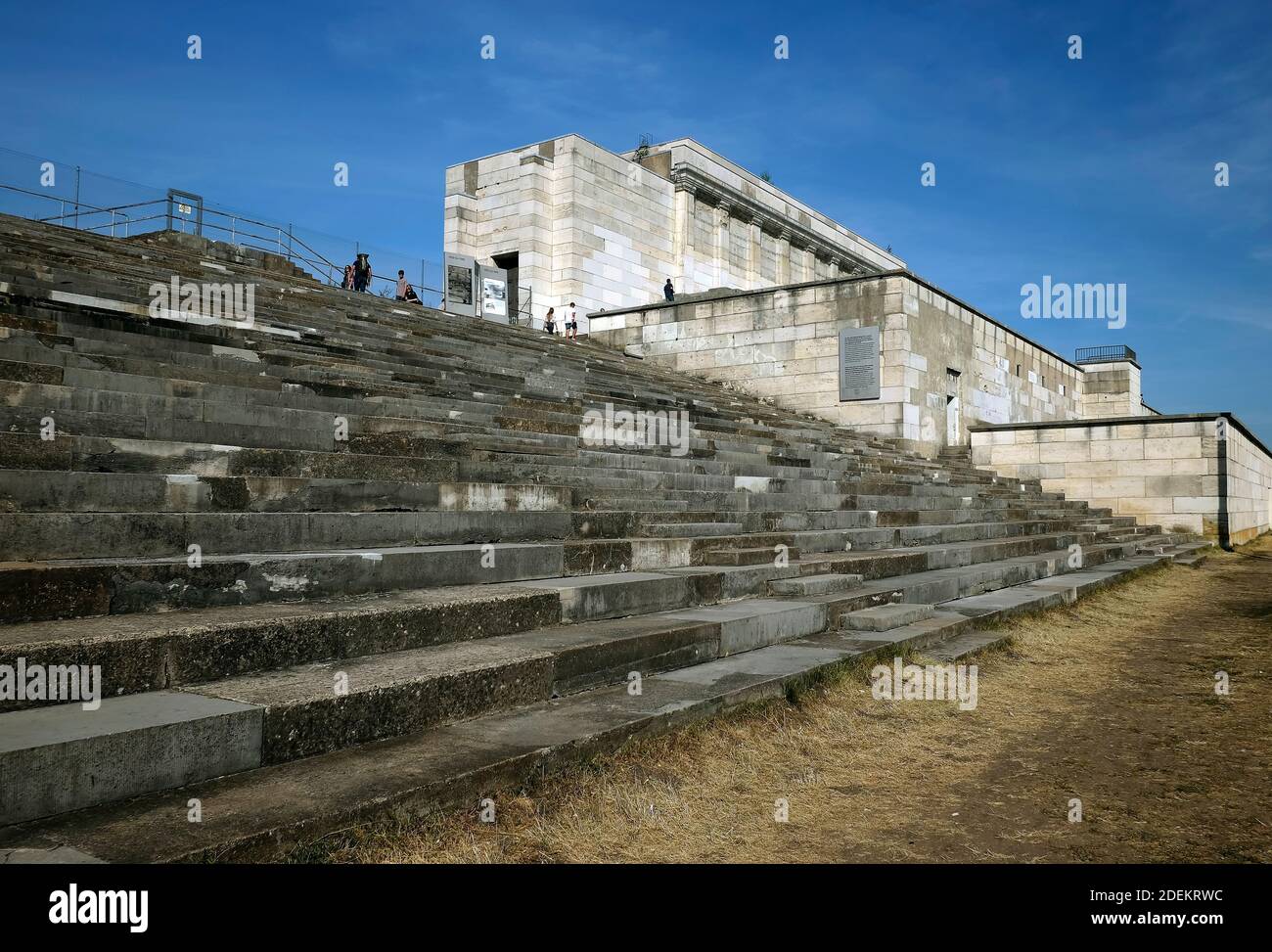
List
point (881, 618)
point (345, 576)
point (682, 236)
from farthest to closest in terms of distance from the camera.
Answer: point (682, 236) < point (881, 618) < point (345, 576)

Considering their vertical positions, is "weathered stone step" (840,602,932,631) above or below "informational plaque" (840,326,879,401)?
below

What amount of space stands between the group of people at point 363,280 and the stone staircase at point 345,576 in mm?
10005

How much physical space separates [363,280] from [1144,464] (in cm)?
1871

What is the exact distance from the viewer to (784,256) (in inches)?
1531

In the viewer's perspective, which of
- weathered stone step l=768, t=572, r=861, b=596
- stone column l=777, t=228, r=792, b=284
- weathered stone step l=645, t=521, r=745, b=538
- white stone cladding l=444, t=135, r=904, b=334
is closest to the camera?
weathered stone step l=768, t=572, r=861, b=596

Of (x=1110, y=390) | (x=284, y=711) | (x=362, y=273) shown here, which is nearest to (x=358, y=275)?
(x=362, y=273)

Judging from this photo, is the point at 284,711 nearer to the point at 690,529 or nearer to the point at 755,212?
the point at 690,529

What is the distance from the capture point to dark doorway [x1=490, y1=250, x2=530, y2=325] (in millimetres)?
26688

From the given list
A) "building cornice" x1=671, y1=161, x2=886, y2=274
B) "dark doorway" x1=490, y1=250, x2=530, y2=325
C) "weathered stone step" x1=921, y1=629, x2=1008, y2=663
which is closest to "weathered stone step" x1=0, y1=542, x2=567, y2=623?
"weathered stone step" x1=921, y1=629, x2=1008, y2=663

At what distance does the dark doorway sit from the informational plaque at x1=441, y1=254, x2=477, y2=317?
7.80ft

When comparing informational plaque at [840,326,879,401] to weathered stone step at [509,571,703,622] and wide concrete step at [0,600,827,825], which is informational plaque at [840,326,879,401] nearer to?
weathered stone step at [509,571,703,622]

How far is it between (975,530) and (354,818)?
440 inches

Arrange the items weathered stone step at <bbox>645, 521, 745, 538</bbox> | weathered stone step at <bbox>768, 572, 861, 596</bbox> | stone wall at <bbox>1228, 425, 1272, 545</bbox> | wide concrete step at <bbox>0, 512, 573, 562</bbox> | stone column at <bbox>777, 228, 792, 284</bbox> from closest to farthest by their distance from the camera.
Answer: wide concrete step at <bbox>0, 512, 573, 562</bbox>
weathered stone step at <bbox>768, 572, 861, 596</bbox>
weathered stone step at <bbox>645, 521, 745, 538</bbox>
stone wall at <bbox>1228, 425, 1272, 545</bbox>
stone column at <bbox>777, 228, 792, 284</bbox>

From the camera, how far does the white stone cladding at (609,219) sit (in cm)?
2777
